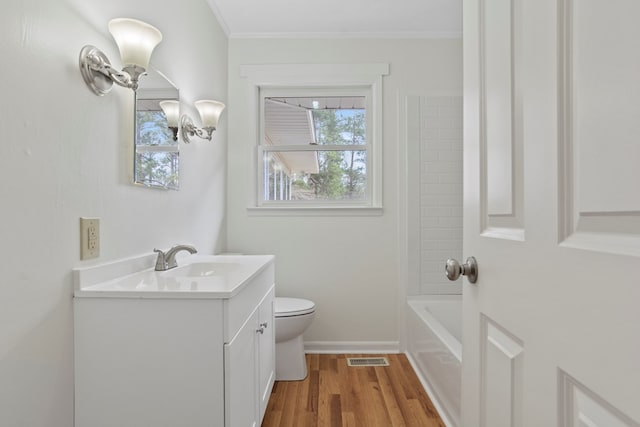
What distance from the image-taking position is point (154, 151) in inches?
62.9

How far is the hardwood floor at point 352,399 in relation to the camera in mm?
1840

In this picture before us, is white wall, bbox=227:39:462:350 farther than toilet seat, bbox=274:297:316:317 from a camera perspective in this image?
Yes

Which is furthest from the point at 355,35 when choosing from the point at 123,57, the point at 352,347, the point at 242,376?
the point at 242,376

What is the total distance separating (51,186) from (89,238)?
0.70ft

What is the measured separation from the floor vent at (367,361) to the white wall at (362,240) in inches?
6.0

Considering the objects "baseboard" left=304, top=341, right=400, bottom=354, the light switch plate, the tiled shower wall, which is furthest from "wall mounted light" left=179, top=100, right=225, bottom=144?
"baseboard" left=304, top=341, right=400, bottom=354

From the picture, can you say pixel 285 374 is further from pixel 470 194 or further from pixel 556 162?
pixel 556 162

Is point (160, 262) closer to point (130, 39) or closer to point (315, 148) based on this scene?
point (130, 39)

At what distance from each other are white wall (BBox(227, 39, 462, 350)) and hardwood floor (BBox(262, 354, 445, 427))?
366 mm

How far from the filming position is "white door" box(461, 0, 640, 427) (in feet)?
1.42

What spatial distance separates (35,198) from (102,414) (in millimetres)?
655

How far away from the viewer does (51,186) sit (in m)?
1.03

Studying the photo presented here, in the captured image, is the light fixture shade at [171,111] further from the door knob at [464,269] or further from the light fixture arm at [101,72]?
the door knob at [464,269]

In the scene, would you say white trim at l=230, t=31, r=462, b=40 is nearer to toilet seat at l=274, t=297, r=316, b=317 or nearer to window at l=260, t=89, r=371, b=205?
window at l=260, t=89, r=371, b=205
